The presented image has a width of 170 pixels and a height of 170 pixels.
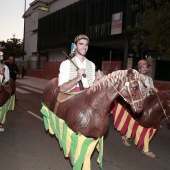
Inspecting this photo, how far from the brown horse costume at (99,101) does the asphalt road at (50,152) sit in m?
1.29

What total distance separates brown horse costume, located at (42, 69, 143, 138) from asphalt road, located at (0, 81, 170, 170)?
1288mm

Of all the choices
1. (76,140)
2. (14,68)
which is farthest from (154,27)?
(76,140)

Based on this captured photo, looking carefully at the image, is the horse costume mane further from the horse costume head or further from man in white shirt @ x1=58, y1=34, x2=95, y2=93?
man in white shirt @ x1=58, y1=34, x2=95, y2=93

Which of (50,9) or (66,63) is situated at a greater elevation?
(50,9)

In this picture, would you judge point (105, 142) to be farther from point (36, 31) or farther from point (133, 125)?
point (36, 31)

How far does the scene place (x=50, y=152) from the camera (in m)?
4.45

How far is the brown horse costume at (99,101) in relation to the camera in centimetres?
262

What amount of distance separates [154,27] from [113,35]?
9645mm

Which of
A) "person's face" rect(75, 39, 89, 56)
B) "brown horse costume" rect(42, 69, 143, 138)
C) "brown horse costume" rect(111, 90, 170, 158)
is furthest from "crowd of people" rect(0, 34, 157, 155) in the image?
"brown horse costume" rect(111, 90, 170, 158)

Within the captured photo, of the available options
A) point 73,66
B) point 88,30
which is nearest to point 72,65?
point 73,66

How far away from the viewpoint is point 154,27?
29.8 feet

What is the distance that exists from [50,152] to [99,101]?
2.17 meters

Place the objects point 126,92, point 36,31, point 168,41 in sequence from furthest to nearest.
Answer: point 36,31 → point 168,41 → point 126,92

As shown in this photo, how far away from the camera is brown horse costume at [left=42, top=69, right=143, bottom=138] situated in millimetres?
2625
